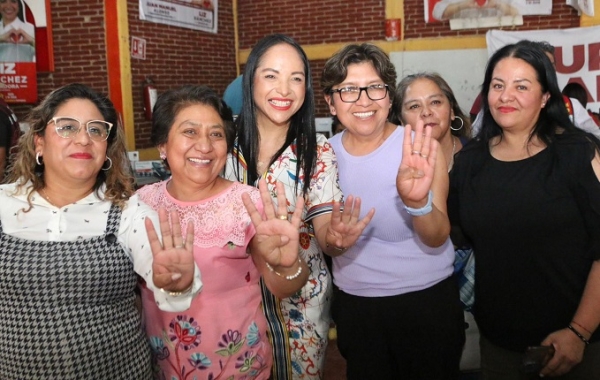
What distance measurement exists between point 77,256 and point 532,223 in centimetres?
150

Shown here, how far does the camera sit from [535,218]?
75.9 inches

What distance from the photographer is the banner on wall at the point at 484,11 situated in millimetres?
7506

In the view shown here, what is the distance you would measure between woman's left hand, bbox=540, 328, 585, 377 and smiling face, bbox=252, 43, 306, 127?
126cm

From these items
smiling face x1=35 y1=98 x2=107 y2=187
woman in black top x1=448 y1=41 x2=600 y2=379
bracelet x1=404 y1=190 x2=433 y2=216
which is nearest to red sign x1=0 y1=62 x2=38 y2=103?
smiling face x1=35 y1=98 x2=107 y2=187

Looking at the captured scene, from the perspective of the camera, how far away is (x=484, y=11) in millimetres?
7598

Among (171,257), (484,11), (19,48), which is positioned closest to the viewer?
(171,257)

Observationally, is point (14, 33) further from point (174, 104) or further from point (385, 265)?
point (385, 265)

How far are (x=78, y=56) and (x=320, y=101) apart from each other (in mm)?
3538

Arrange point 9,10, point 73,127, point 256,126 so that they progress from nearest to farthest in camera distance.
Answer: point 73,127, point 256,126, point 9,10

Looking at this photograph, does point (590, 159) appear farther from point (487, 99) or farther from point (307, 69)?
point (307, 69)

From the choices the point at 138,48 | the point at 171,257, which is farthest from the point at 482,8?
the point at 171,257

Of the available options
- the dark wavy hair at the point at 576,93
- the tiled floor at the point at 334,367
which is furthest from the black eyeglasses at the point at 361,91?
the dark wavy hair at the point at 576,93

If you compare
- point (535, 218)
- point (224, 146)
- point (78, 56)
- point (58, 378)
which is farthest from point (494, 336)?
point (78, 56)

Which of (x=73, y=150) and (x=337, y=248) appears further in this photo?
(x=337, y=248)
